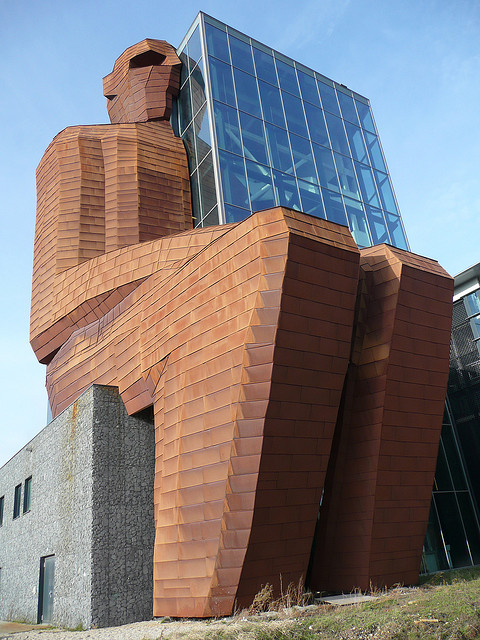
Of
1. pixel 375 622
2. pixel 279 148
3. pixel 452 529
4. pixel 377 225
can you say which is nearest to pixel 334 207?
pixel 377 225

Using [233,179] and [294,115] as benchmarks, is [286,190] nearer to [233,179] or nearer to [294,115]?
[233,179]

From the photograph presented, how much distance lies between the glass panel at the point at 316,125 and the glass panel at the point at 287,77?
3.36ft

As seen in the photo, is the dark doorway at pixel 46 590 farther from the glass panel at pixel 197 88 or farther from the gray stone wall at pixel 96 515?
the glass panel at pixel 197 88

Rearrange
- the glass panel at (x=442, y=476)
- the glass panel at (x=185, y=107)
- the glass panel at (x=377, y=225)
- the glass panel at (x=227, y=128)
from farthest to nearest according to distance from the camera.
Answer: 1. the glass panel at (x=377, y=225)
2. the glass panel at (x=185, y=107)
3. the glass panel at (x=227, y=128)
4. the glass panel at (x=442, y=476)

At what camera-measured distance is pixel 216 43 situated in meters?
27.3

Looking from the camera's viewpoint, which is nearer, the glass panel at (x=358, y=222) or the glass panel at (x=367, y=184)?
the glass panel at (x=358, y=222)

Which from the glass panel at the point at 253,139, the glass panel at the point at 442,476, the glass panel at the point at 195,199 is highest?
the glass panel at the point at 253,139

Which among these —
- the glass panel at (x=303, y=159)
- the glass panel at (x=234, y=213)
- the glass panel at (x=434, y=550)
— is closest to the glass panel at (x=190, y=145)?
the glass panel at (x=234, y=213)

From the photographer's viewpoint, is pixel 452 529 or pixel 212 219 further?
pixel 212 219

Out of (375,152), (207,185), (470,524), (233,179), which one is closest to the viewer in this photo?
(470,524)

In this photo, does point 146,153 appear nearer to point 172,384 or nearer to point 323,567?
point 172,384

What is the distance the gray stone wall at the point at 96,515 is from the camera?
14.9 meters

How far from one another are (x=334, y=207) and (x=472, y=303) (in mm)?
7608

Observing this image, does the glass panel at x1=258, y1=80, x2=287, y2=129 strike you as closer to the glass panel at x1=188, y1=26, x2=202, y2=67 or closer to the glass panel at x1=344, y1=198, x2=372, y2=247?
the glass panel at x1=188, y1=26, x2=202, y2=67
